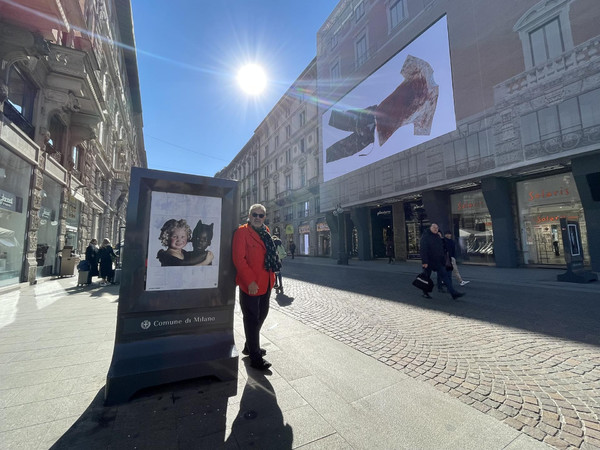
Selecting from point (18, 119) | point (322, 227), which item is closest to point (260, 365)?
point (18, 119)

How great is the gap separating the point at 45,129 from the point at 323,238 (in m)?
22.3

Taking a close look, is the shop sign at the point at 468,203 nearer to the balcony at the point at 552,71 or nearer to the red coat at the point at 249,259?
the balcony at the point at 552,71

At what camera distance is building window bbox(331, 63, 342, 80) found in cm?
2562

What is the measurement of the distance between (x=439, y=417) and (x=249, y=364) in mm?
1963

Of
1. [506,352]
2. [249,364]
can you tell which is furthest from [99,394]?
[506,352]

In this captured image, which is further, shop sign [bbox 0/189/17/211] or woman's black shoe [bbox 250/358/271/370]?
shop sign [bbox 0/189/17/211]

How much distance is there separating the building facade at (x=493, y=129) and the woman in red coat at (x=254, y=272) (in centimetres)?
1128

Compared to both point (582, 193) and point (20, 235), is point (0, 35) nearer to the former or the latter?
point (20, 235)

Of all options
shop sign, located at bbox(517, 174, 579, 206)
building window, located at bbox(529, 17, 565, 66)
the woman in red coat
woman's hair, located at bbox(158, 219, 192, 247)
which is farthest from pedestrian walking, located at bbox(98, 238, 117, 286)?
building window, located at bbox(529, 17, 565, 66)

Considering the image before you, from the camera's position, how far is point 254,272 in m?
3.06

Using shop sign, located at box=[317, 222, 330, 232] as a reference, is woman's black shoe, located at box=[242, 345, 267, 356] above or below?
below

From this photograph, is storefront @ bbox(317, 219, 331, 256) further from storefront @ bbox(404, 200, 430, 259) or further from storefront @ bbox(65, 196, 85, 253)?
storefront @ bbox(65, 196, 85, 253)

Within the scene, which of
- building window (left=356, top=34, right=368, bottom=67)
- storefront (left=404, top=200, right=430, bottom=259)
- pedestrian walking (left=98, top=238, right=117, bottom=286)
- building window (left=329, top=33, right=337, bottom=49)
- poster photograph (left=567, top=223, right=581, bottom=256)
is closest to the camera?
poster photograph (left=567, top=223, right=581, bottom=256)

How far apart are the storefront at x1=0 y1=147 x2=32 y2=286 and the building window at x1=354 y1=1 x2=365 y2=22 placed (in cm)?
2492
